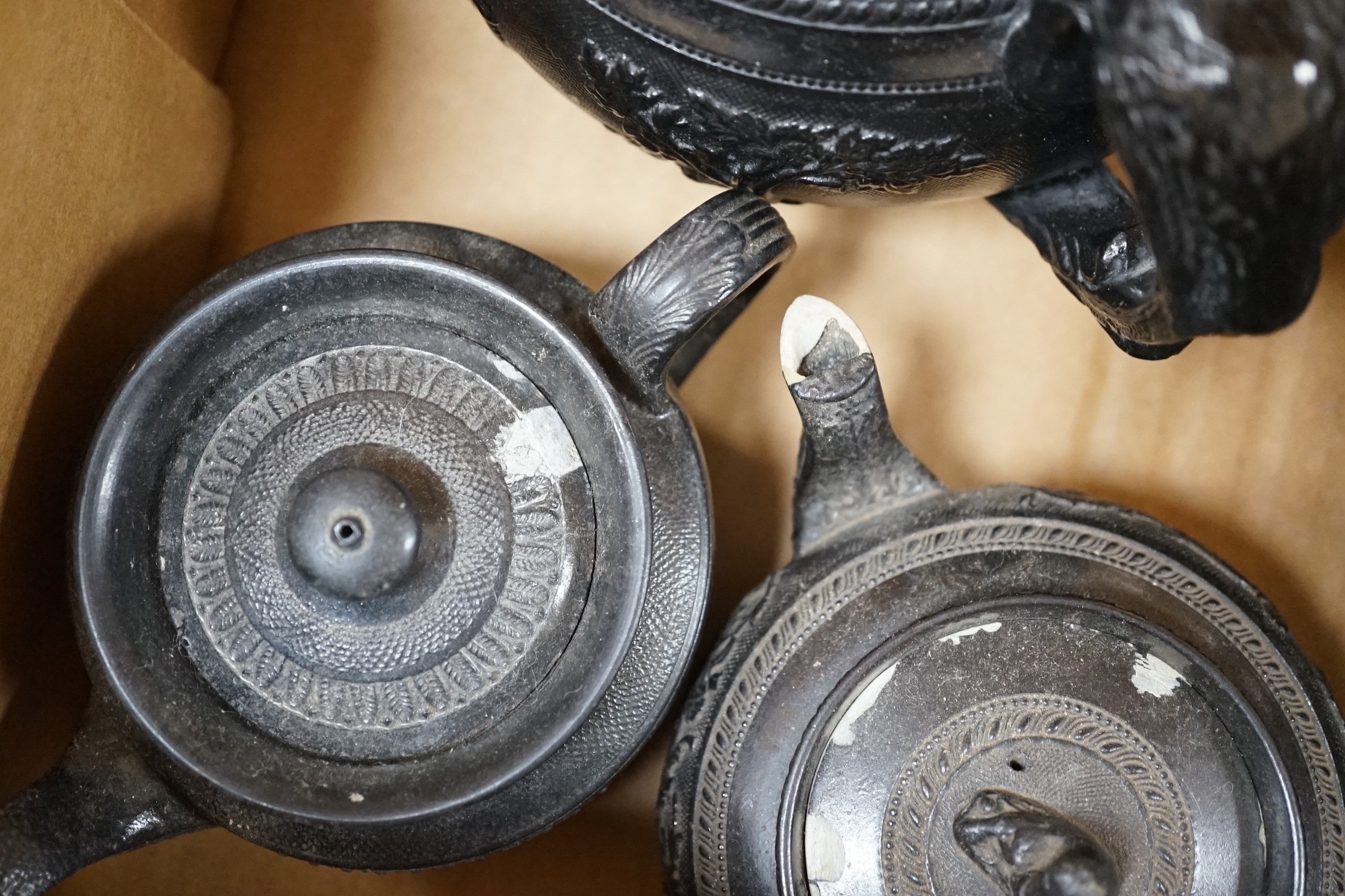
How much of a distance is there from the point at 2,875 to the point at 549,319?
20.2 inches

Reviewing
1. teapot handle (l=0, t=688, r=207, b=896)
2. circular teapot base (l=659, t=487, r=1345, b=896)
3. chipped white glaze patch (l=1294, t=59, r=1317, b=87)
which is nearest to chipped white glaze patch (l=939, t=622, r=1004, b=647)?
circular teapot base (l=659, t=487, r=1345, b=896)

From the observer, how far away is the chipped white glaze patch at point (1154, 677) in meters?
0.72

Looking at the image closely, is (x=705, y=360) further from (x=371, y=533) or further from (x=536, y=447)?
(x=371, y=533)

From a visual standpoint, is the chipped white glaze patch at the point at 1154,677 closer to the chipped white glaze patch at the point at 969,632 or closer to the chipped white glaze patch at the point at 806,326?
the chipped white glaze patch at the point at 969,632

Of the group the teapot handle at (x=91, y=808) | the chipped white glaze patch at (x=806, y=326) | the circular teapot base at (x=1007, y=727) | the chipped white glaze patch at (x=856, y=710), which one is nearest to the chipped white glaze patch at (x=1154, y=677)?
the circular teapot base at (x=1007, y=727)

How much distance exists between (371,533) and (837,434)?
0.33 metres

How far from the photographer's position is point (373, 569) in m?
0.70

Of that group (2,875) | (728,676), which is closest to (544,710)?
(728,676)

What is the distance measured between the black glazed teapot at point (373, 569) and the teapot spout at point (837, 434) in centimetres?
10

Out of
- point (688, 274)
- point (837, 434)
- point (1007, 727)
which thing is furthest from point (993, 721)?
point (688, 274)

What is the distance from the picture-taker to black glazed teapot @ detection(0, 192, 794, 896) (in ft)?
2.34

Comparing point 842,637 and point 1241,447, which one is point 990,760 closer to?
point 842,637

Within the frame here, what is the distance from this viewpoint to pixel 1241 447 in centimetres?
103

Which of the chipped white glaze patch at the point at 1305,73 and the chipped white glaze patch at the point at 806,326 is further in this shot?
the chipped white glaze patch at the point at 806,326
